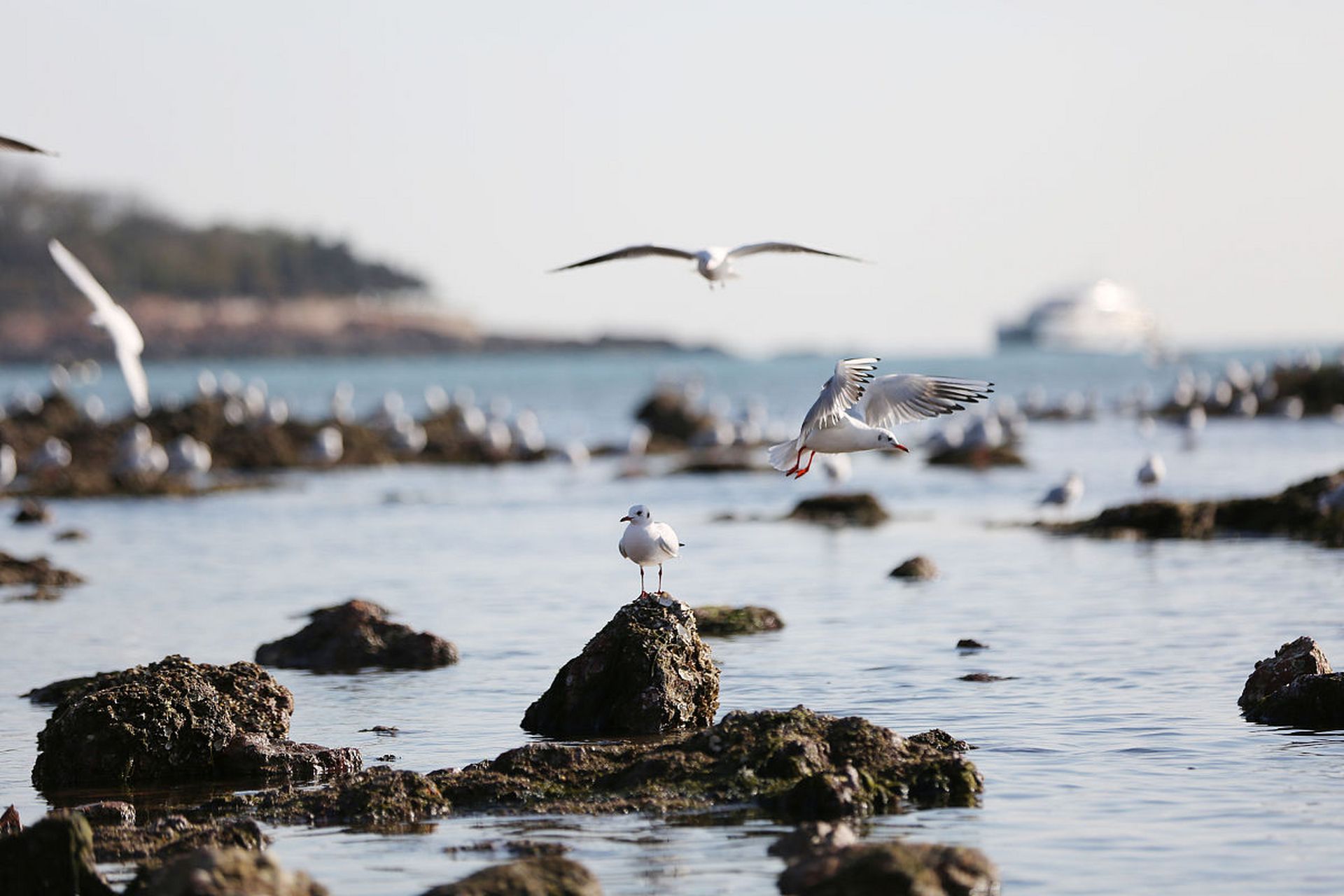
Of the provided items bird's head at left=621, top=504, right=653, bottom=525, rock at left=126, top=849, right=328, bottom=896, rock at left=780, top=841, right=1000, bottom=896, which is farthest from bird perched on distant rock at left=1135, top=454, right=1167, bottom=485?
rock at left=126, top=849, right=328, bottom=896

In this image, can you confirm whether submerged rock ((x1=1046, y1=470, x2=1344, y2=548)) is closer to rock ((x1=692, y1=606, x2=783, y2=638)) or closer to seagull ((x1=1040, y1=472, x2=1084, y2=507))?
seagull ((x1=1040, y1=472, x2=1084, y2=507))

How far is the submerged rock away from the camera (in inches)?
917

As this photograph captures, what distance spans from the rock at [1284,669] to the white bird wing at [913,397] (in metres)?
2.73

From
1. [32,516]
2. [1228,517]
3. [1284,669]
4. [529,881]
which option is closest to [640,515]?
[1284,669]

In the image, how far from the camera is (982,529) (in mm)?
26672

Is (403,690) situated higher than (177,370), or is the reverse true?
(177,370)

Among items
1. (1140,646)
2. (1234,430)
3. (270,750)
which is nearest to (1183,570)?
(1140,646)

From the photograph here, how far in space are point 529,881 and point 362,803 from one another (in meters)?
2.29

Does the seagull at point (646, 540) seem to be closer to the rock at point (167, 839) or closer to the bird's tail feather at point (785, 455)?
the bird's tail feather at point (785, 455)

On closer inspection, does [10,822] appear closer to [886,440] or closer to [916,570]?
[886,440]

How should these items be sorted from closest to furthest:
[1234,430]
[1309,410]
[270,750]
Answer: [270,750] → [1234,430] → [1309,410]

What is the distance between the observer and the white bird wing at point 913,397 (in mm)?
11492

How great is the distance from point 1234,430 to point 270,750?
43763mm

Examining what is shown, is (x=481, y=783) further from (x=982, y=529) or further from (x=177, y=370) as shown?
(x=177, y=370)
